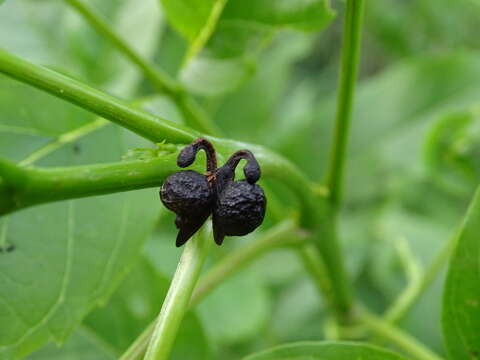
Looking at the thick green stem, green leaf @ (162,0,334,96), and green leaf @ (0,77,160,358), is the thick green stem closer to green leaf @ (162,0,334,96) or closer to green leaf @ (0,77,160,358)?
green leaf @ (162,0,334,96)

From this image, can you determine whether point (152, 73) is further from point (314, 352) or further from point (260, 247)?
point (314, 352)

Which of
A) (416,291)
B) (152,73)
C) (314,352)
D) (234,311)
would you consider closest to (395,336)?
(416,291)

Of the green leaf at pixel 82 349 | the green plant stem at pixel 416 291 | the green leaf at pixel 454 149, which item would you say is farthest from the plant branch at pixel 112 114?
the green leaf at pixel 454 149

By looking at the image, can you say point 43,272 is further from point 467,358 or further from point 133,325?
point 467,358

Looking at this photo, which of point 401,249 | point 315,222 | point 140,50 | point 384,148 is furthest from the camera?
point 384,148

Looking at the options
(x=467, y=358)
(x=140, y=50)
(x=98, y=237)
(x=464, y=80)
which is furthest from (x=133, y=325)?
(x=464, y=80)

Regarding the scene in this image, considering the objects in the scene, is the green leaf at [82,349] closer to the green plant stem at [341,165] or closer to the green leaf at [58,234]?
the green leaf at [58,234]
